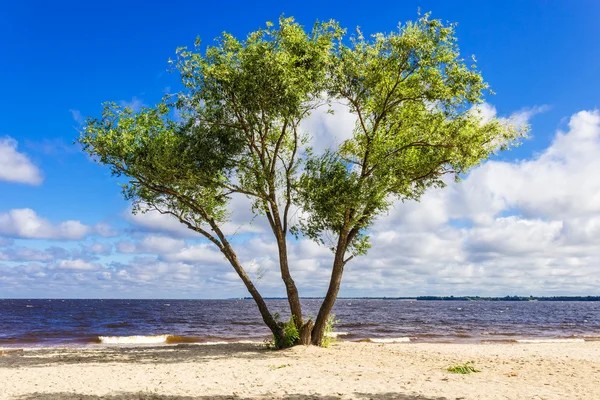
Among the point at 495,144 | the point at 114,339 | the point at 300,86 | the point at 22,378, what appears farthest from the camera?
the point at 114,339

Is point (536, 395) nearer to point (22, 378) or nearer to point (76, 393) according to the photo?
point (76, 393)

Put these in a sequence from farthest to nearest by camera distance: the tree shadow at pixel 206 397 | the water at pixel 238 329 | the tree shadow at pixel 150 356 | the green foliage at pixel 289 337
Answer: the water at pixel 238 329 → the green foliage at pixel 289 337 → the tree shadow at pixel 150 356 → the tree shadow at pixel 206 397

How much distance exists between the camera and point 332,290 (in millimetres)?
22609

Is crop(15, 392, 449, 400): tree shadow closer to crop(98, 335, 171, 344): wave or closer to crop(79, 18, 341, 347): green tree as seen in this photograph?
crop(79, 18, 341, 347): green tree

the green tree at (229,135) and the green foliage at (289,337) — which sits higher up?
the green tree at (229,135)

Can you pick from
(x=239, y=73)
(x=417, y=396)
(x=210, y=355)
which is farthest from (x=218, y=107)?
(x=417, y=396)

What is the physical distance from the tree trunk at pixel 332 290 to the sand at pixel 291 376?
1.02 m

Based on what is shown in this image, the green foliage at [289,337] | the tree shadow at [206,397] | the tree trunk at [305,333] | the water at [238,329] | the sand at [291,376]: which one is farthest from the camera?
the water at [238,329]

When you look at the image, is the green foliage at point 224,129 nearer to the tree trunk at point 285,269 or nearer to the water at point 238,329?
the tree trunk at point 285,269

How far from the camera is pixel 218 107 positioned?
21641 mm

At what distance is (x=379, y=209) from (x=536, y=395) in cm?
1081

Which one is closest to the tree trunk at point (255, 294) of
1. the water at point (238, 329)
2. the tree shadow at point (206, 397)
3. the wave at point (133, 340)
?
the tree shadow at point (206, 397)

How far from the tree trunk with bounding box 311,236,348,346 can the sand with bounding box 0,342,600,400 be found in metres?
1.02

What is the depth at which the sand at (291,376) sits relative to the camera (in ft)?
41.8
